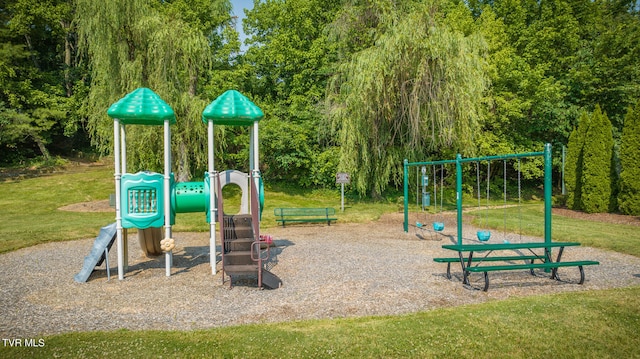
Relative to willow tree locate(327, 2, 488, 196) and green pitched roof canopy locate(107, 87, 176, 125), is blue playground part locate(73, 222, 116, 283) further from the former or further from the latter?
willow tree locate(327, 2, 488, 196)

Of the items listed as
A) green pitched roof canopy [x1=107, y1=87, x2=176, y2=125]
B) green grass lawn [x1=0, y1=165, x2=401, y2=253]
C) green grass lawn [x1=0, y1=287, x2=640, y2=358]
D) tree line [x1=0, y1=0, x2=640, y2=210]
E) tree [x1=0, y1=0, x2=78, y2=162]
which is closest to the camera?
green grass lawn [x1=0, y1=287, x2=640, y2=358]

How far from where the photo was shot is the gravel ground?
5.55m

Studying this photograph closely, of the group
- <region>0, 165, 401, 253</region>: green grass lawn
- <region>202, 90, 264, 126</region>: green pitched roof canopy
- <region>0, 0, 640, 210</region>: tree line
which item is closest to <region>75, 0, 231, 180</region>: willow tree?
<region>0, 0, 640, 210</region>: tree line

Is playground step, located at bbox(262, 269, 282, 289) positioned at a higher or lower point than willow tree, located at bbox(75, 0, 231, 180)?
lower

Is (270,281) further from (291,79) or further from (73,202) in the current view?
(291,79)

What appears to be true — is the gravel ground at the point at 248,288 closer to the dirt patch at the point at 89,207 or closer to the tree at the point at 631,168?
the dirt patch at the point at 89,207

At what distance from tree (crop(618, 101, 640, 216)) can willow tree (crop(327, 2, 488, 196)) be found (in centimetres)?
641

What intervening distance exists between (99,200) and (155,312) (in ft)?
57.4

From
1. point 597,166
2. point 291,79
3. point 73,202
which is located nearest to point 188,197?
point 73,202

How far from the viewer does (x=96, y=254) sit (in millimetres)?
7727

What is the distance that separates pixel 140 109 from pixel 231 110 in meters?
1.76

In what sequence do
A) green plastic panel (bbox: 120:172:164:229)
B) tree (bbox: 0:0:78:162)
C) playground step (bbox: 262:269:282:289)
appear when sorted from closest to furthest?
playground step (bbox: 262:269:282:289)
green plastic panel (bbox: 120:172:164:229)
tree (bbox: 0:0:78:162)

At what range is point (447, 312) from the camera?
540 centimetres

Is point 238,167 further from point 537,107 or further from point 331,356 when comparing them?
point 331,356
